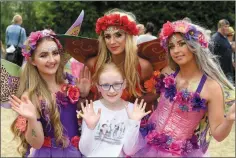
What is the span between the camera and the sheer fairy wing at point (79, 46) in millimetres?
3180

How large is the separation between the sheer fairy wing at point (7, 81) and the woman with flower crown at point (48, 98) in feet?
0.18

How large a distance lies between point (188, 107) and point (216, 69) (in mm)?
337

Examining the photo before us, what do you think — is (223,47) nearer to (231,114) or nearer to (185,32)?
(185,32)

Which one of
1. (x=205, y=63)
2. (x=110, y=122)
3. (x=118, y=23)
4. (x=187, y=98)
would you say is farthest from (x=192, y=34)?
(x=110, y=122)

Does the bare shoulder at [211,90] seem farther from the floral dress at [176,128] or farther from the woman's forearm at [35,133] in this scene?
the woman's forearm at [35,133]

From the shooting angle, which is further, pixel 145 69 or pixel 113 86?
pixel 145 69

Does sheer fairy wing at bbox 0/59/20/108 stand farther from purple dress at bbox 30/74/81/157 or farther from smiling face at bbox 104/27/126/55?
smiling face at bbox 104/27/126/55

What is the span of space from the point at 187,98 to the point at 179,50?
336 mm

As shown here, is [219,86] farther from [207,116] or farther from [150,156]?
[150,156]

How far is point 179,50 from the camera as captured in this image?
2879 mm

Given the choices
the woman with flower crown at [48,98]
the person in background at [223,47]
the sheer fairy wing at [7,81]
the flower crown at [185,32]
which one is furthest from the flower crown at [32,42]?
the person in background at [223,47]

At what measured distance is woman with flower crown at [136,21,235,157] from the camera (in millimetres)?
2834

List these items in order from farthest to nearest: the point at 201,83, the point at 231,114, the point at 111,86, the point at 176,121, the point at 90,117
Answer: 1. the point at 176,121
2. the point at 201,83
3. the point at 111,86
4. the point at 90,117
5. the point at 231,114

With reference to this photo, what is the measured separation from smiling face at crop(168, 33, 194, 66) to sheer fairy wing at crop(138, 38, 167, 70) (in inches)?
11.1
